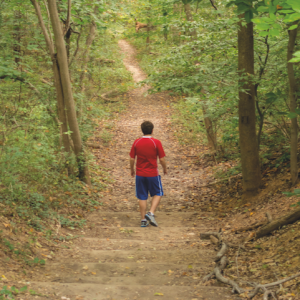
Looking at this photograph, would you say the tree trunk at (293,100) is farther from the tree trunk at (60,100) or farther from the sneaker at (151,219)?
the tree trunk at (60,100)

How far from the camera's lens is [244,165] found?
6977 mm

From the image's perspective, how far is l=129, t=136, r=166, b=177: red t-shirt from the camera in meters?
6.25

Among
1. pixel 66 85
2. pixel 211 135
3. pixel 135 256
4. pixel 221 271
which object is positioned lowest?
pixel 135 256

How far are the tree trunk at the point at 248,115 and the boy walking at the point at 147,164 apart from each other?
75.2 inches

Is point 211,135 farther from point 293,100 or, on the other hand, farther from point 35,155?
point 35,155

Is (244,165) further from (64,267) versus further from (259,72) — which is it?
Result: (64,267)

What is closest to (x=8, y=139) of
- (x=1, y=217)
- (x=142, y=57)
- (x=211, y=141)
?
(x=1, y=217)

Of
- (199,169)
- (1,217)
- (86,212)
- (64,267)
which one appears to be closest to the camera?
(64,267)

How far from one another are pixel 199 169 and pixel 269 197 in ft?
18.6

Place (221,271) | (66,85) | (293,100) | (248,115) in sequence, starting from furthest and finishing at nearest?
(66,85), (248,115), (293,100), (221,271)

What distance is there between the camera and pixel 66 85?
7703mm

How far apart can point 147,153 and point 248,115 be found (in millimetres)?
2360

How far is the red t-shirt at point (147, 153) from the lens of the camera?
6246mm

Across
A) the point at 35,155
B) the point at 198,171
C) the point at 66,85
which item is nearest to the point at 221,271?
the point at 35,155
